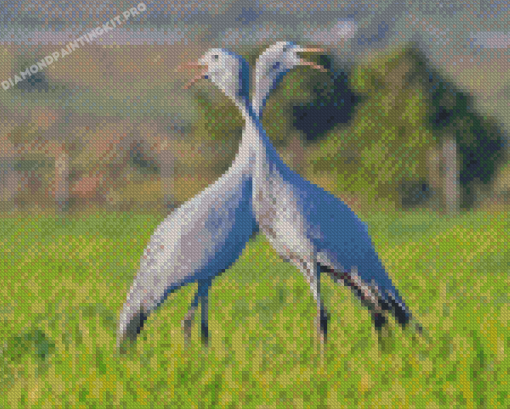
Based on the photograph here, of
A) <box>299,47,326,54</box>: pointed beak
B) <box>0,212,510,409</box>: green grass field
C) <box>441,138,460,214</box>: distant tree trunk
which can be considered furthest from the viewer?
<box>441,138,460,214</box>: distant tree trunk

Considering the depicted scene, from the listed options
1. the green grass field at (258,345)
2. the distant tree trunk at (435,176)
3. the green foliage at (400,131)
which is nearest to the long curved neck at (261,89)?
the green grass field at (258,345)

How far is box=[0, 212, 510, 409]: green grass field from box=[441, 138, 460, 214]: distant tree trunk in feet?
19.3

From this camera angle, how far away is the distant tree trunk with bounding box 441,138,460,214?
1350cm

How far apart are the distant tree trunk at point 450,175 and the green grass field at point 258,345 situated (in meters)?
5.89

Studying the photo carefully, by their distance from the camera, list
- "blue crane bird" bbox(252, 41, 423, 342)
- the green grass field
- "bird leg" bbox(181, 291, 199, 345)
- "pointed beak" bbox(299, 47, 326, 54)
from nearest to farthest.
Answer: the green grass field, "blue crane bird" bbox(252, 41, 423, 342), "pointed beak" bbox(299, 47, 326, 54), "bird leg" bbox(181, 291, 199, 345)

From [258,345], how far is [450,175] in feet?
33.2

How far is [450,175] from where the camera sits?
13.5m

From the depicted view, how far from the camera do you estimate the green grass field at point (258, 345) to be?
10.6 feet

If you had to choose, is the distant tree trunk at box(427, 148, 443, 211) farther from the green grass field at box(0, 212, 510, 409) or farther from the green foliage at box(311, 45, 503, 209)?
the green grass field at box(0, 212, 510, 409)

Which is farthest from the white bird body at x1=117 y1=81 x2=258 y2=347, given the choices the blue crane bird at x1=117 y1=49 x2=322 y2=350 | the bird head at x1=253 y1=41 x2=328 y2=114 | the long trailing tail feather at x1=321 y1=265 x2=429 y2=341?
the long trailing tail feather at x1=321 y1=265 x2=429 y2=341

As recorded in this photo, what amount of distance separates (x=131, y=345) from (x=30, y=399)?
76 cm

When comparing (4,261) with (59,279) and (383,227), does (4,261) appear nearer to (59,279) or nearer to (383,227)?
(59,279)

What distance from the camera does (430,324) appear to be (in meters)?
4.36

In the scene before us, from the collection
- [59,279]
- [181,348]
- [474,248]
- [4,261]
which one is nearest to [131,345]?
[181,348]
